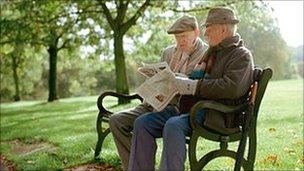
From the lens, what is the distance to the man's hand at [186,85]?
4637 mm

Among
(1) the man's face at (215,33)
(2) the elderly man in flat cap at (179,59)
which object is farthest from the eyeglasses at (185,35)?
(1) the man's face at (215,33)

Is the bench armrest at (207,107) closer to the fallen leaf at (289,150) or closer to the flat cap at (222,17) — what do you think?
the flat cap at (222,17)

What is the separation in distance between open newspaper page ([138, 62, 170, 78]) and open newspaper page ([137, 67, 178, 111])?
4 cm

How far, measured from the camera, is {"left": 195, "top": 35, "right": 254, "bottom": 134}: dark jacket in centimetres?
447

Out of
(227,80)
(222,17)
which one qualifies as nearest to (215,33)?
(222,17)

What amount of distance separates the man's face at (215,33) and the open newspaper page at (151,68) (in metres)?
0.45

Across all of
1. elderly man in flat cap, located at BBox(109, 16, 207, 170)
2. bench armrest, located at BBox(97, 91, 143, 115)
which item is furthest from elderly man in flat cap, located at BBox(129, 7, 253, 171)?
bench armrest, located at BBox(97, 91, 143, 115)

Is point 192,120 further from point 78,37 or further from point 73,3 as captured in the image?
point 78,37

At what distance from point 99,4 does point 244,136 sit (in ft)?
51.4

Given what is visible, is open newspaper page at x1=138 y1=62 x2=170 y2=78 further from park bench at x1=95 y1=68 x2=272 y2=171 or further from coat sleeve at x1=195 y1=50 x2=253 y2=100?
park bench at x1=95 y1=68 x2=272 y2=171

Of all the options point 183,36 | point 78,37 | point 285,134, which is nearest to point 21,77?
point 78,37

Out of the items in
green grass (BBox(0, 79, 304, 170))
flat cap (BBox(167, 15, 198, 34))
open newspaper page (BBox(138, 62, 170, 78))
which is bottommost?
green grass (BBox(0, 79, 304, 170))

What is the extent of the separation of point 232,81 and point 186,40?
1076 millimetres

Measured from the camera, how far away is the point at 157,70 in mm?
4941
